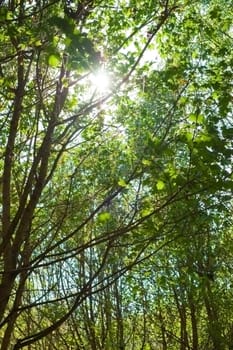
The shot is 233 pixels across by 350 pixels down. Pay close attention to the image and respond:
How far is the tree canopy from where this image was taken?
12.2ft

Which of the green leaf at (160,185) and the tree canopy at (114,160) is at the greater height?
the tree canopy at (114,160)

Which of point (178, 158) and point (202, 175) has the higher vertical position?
point (178, 158)

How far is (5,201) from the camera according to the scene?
4461mm

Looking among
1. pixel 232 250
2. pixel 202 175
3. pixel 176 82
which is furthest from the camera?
pixel 232 250

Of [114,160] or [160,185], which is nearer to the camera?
[160,185]

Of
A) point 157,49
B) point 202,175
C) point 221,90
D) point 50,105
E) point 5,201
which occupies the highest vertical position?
point 157,49

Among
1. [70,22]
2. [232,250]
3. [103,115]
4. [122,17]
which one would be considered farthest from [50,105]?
[232,250]

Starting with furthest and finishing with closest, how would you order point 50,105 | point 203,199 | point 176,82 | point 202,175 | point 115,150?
point 115,150 < point 50,105 < point 176,82 < point 203,199 < point 202,175

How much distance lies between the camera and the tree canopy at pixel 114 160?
3.72 metres

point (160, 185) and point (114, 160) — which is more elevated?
point (114, 160)

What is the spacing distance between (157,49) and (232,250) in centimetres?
632

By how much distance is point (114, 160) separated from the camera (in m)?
6.92

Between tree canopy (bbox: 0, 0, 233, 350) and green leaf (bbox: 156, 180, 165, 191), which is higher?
tree canopy (bbox: 0, 0, 233, 350)

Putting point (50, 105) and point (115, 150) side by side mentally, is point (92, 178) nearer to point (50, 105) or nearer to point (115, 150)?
point (115, 150)
